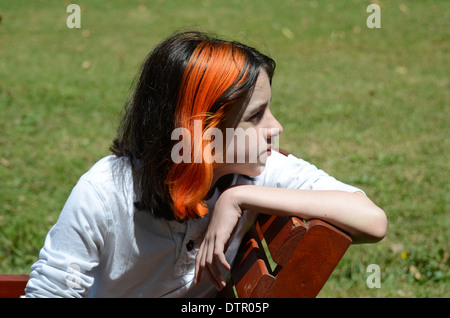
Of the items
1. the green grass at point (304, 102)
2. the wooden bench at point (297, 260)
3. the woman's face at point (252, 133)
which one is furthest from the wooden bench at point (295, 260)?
the green grass at point (304, 102)

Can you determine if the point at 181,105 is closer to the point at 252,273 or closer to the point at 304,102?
the point at 252,273

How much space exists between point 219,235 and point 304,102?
14.7ft

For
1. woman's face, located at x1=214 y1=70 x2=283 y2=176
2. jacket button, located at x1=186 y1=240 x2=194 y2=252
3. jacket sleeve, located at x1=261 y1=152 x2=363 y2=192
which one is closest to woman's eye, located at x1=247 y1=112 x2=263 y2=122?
woman's face, located at x1=214 y1=70 x2=283 y2=176

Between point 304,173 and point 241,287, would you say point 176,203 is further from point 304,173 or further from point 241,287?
point 304,173

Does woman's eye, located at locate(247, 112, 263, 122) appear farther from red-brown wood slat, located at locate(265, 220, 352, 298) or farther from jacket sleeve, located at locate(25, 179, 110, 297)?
jacket sleeve, located at locate(25, 179, 110, 297)

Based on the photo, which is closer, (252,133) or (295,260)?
(295,260)

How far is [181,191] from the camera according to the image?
5.33 ft

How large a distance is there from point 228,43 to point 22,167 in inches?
119

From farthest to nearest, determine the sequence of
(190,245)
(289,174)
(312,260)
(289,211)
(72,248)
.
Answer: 1. (289,174)
2. (190,245)
3. (72,248)
4. (289,211)
5. (312,260)

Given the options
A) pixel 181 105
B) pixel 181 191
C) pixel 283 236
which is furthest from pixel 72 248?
pixel 283 236

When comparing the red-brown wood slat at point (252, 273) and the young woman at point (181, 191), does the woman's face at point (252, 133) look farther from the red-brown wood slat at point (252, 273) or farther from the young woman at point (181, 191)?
the red-brown wood slat at point (252, 273)

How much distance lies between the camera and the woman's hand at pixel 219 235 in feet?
4.98

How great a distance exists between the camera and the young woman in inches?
60.7

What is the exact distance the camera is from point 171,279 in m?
1.84
